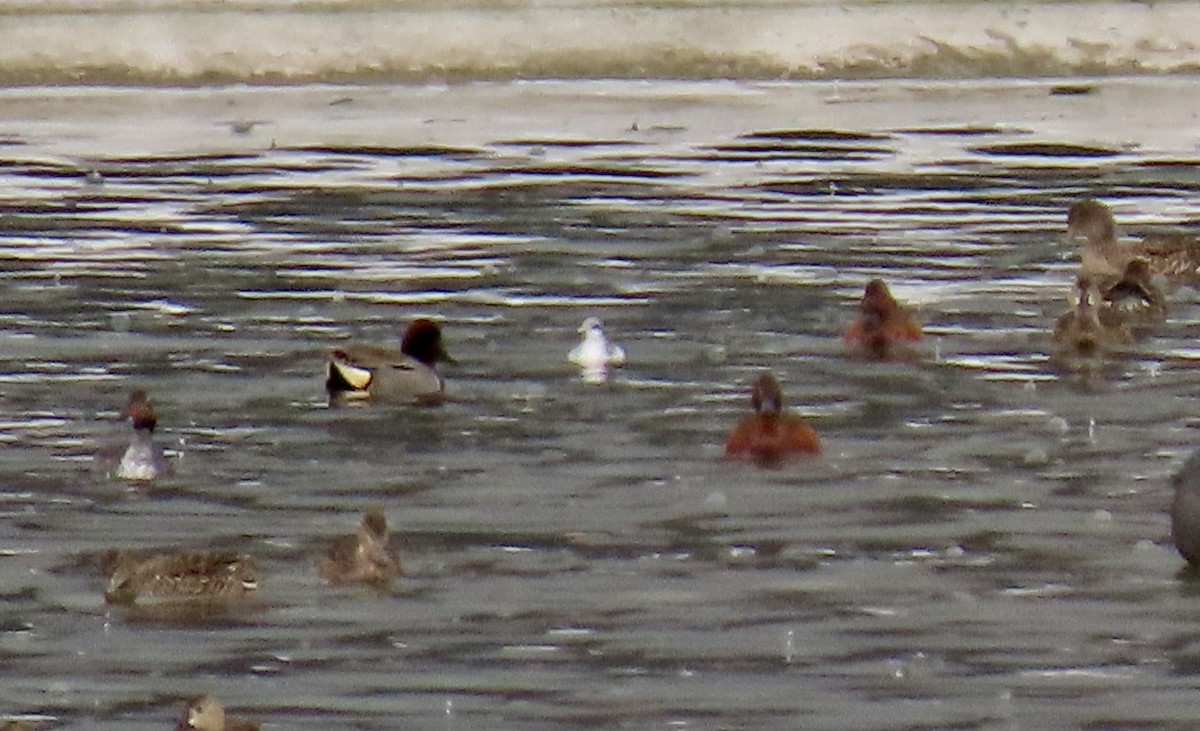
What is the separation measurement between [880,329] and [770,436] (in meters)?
3.22

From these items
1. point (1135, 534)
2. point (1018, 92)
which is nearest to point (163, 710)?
point (1135, 534)

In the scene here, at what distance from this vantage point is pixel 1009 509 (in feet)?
43.0

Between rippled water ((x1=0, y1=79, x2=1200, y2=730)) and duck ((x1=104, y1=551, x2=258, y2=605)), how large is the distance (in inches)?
5.6

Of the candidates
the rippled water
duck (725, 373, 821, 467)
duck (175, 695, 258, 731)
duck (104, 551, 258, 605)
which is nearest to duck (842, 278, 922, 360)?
the rippled water

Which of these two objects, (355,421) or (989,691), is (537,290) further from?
(989,691)

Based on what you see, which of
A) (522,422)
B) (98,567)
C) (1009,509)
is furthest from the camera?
(522,422)

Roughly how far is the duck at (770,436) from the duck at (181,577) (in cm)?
315

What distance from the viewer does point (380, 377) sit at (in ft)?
53.1

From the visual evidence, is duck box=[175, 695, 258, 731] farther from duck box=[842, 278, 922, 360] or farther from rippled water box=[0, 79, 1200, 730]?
duck box=[842, 278, 922, 360]

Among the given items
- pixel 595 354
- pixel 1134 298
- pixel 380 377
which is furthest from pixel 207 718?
pixel 1134 298

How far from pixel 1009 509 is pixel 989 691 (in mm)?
2896

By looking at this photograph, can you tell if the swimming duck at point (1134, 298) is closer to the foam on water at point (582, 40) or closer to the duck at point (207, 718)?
the duck at point (207, 718)

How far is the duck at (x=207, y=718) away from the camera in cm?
938

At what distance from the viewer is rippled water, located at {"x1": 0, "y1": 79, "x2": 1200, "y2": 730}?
10.6 meters
